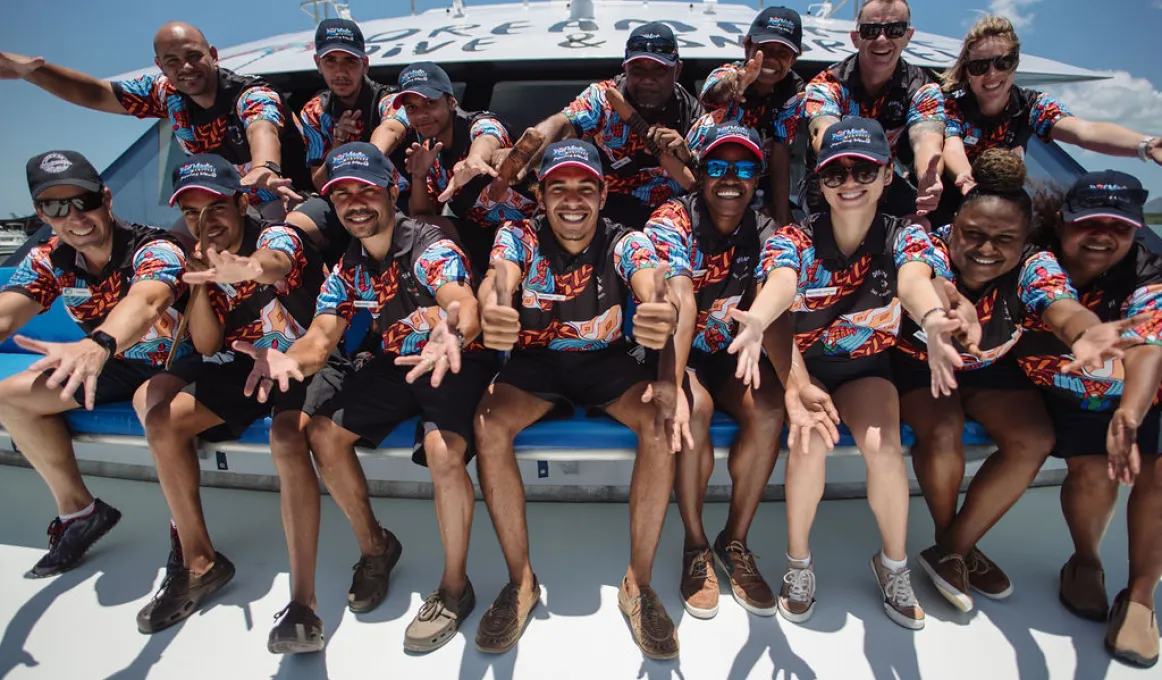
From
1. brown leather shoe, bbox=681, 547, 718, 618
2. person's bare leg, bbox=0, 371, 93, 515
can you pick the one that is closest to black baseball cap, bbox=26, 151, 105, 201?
person's bare leg, bbox=0, 371, 93, 515

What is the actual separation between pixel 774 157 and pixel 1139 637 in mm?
2081

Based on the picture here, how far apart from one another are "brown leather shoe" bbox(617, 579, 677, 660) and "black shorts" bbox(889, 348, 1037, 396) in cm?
115

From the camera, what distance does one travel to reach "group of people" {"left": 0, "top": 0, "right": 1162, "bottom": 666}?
6.14 ft

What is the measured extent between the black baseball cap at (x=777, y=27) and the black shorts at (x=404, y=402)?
1.76 metres

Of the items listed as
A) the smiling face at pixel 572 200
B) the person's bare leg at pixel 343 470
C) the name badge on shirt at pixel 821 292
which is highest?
the smiling face at pixel 572 200

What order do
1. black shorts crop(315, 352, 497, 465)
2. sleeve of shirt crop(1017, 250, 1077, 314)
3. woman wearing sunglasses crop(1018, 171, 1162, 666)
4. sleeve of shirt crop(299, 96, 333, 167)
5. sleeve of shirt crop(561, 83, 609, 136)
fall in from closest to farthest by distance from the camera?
1. woman wearing sunglasses crop(1018, 171, 1162, 666)
2. sleeve of shirt crop(1017, 250, 1077, 314)
3. black shorts crop(315, 352, 497, 465)
4. sleeve of shirt crop(561, 83, 609, 136)
5. sleeve of shirt crop(299, 96, 333, 167)

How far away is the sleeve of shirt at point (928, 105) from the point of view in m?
2.47

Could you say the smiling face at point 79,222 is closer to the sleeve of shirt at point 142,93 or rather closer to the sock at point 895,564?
the sleeve of shirt at point 142,93

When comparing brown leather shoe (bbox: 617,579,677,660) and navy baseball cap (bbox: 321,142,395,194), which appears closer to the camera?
brown leather shoe (bbox: 617,579,677,660)

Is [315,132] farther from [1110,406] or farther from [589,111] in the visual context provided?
[1110,406]

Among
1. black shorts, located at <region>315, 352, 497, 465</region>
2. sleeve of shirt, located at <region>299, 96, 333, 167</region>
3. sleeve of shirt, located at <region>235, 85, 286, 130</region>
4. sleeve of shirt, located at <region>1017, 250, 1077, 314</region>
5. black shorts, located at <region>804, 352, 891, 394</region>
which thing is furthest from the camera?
sleeve of shirt, located at <region>299, 96, 333, 167</region>

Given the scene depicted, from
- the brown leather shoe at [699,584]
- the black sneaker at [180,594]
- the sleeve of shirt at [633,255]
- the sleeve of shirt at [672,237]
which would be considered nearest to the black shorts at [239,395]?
the black sneaker at [180,594]

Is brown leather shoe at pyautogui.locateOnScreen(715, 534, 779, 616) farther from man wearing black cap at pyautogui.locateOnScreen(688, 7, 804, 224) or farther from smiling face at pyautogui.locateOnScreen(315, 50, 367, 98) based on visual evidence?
smiling face at pyautogui.locateOnScreen(315, 50, 367, 98)

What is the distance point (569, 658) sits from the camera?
1864mm
